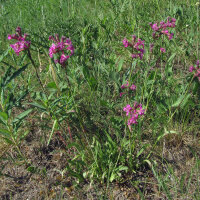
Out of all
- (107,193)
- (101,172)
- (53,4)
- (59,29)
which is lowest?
(107,193)

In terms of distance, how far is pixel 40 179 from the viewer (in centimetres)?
177

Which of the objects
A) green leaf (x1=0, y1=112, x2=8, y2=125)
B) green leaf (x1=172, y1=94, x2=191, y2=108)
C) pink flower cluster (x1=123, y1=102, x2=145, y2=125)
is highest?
green leaf (x1=0, y1=112, x2=8, y2=125)

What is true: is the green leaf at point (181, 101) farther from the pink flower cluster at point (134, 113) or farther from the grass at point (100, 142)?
the pink flower cluster at point (134, 113)

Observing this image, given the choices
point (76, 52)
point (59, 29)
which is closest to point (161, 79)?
point (76, 52)

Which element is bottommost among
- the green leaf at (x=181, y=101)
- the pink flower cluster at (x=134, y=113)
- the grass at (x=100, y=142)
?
the grass at (x=100, y=142)

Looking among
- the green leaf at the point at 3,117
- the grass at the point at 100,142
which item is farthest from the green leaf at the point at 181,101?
the green leaf at the point at 3,117

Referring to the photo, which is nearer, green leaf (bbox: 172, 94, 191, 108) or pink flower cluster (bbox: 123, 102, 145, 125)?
pink flower cluster (bbox: 123, 102, 145, 125)

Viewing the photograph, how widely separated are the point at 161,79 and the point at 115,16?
1597mm

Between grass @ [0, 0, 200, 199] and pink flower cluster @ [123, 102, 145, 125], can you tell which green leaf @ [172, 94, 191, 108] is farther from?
pink flower cluster @ [123, 102, 145, 125]

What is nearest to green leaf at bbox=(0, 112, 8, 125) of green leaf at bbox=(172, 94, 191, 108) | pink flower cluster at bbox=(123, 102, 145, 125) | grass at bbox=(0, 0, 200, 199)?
grass at bbox=(0, 0, 200, 199)

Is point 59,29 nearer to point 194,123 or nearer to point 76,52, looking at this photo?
point 76,52

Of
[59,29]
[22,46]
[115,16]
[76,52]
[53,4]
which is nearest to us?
[22,46]

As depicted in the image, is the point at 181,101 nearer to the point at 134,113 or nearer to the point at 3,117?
the point at 134,113

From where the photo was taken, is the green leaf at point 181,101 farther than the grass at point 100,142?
Yes
